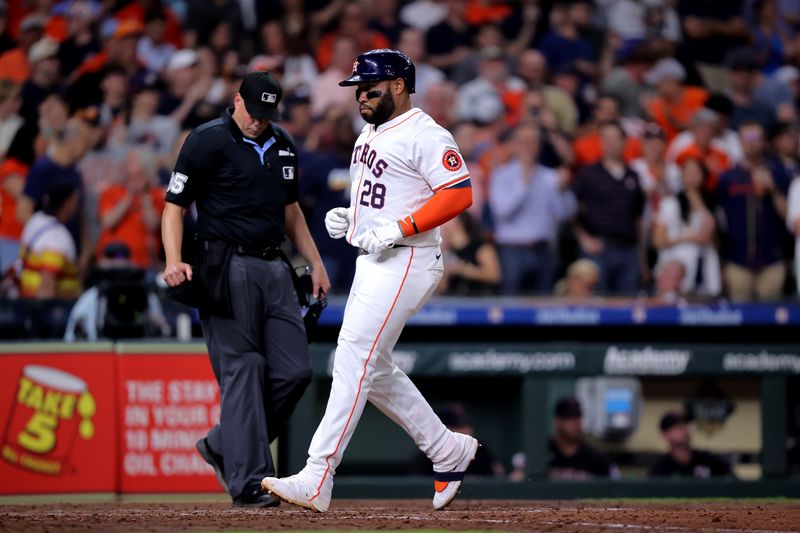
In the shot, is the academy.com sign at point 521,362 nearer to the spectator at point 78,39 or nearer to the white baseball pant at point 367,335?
the white baseball pant at point 367,335

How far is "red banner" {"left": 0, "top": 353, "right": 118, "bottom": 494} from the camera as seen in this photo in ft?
27.2

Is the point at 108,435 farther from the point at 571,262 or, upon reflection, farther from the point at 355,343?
the point at 571,262

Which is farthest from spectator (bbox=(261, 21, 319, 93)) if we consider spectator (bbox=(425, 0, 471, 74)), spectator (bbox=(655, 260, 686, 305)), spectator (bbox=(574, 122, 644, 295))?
spectator (bbox=(655, 260, 686, 305))

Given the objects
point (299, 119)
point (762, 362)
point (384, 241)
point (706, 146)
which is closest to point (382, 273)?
point (384, 241)

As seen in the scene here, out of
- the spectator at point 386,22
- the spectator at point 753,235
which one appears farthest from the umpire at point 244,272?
the spectator at point 386,22

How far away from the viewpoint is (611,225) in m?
11.2

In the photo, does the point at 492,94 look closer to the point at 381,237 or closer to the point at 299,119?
the point at 299,119

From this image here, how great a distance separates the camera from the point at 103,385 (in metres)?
8.52

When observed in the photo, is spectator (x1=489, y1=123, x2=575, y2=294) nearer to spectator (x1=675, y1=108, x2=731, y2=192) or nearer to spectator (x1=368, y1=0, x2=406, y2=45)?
spectator (x1=675, y1=108, x2=731, y2=192)

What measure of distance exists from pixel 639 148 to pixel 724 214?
1.13 metres

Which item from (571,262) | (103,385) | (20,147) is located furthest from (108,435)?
(571,262)

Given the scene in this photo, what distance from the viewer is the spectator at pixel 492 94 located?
12.3 metres

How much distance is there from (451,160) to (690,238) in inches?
226

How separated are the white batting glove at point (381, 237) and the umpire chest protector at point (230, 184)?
67 centimetres
